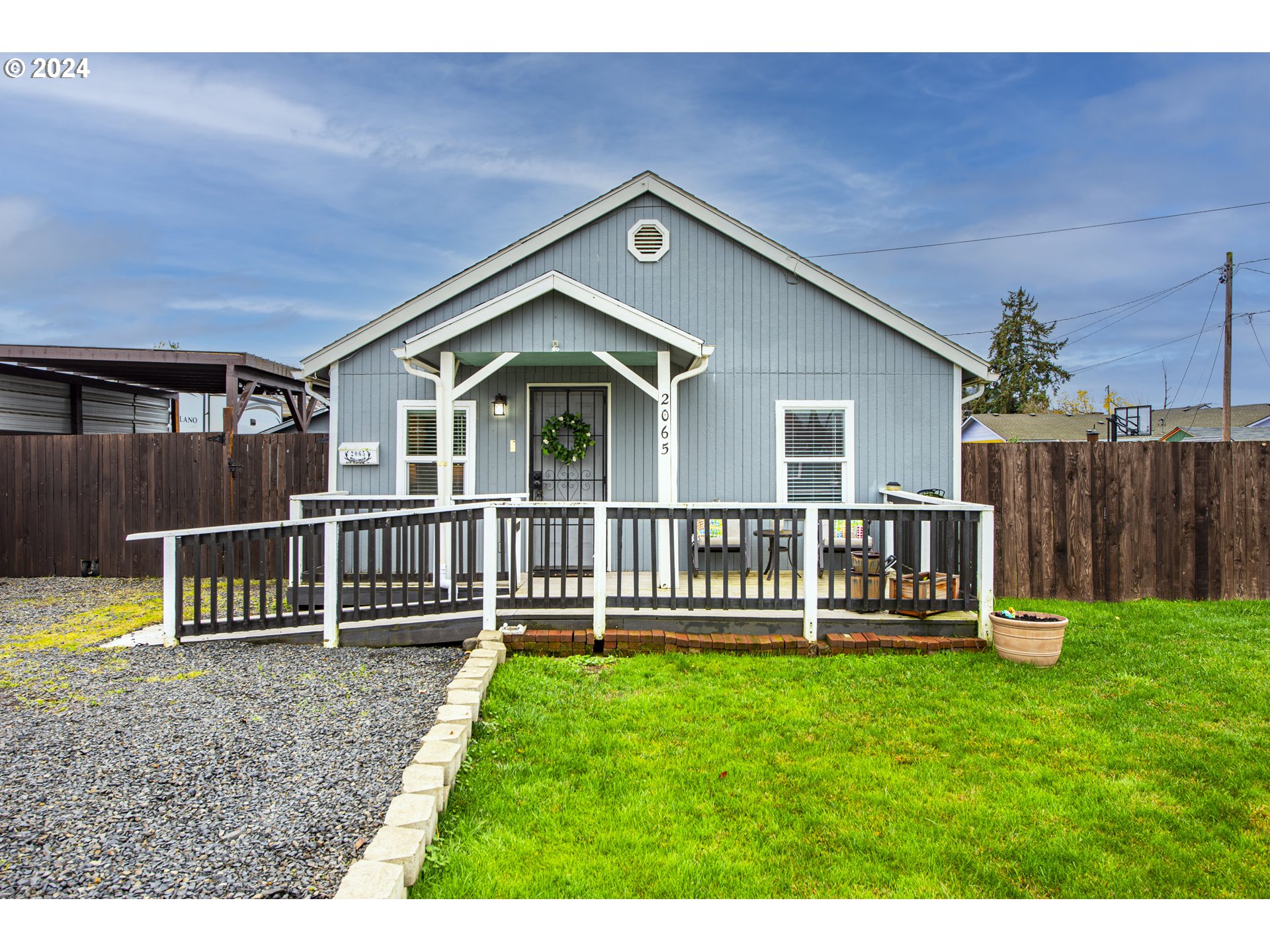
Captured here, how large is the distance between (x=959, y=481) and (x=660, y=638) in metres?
4.80

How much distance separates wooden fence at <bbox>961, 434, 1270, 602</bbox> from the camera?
814cm

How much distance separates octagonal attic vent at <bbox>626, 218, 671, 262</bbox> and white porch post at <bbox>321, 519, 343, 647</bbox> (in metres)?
4.99

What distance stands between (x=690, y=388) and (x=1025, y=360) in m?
40.9

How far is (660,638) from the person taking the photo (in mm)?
5812

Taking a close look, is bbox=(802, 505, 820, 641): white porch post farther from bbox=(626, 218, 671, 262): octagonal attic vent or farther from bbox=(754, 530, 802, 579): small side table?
bbox=(626, 218, 671, 262): octagonal attic vent

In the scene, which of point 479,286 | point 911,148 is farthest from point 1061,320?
point 479,286

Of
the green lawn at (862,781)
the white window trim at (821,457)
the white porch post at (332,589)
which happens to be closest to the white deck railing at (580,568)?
the white porch post at (332,589)

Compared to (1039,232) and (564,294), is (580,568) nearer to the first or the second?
(564,294)

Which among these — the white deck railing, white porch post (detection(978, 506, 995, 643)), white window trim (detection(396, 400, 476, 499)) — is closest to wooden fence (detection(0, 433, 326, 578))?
white window trim (detection(396, 400, 476, 499))

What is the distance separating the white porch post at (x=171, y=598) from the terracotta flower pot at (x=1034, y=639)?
6.66m

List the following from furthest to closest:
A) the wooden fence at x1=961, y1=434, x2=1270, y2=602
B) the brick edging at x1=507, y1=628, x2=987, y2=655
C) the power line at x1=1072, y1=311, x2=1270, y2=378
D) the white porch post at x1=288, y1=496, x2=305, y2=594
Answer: the power line at x1=1072, y1=311, x2=1270, y2=378 < the wooden fence at x1=961, y1=434, x2=1270, y2=602 < the white porch post at x1=288, y1=496, x2=305, y2=594 < the brick edging at x1=507, y1=628, x2=987, y2=655

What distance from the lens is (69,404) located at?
12.2 metres

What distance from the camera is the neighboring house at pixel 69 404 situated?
11.0 m

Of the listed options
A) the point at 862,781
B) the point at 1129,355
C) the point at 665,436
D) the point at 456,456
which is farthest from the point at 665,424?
the point at 1129,355
